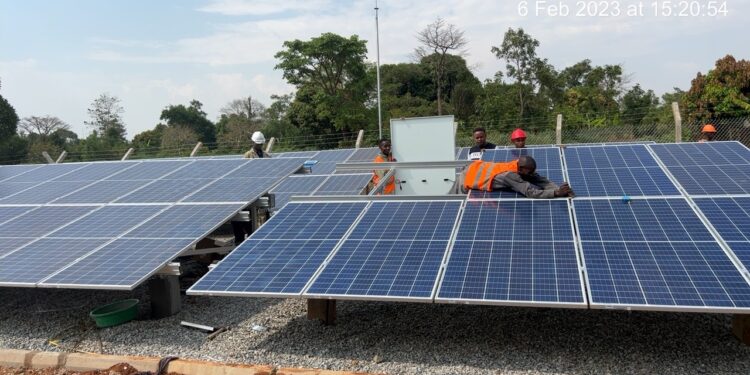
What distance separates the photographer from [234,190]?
9570 millimetres

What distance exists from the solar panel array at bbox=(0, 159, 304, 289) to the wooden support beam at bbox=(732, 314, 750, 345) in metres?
6.64

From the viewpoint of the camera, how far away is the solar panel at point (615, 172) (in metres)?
7.61

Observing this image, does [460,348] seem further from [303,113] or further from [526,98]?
[303,113]

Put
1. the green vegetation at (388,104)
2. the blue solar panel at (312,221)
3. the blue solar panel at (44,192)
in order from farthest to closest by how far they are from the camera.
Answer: the green vegetation at (388,104)
the blue solar panel at (44,192)
the blue solar panel at (312,221)

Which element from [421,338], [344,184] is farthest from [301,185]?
[421,338]

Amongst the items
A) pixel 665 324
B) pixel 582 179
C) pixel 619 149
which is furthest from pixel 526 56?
pixel 665 324

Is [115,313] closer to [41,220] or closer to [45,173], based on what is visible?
[41,220]

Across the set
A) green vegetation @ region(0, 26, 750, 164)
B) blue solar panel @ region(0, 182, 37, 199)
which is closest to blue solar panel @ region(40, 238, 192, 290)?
blue solar panel @ region(0, 182, 37, 199)

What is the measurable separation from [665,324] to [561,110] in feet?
91.2

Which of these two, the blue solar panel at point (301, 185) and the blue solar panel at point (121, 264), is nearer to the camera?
the blue solar panel at point (121, 264)

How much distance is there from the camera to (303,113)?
39.4 meters

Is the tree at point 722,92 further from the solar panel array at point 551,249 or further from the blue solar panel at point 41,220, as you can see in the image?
the blue solar panel at point 41,220

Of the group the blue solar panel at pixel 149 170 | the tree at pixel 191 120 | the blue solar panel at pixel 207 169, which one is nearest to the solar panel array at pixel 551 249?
the blue solar panel at pixel 207 169

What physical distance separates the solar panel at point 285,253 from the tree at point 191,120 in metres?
52.7
